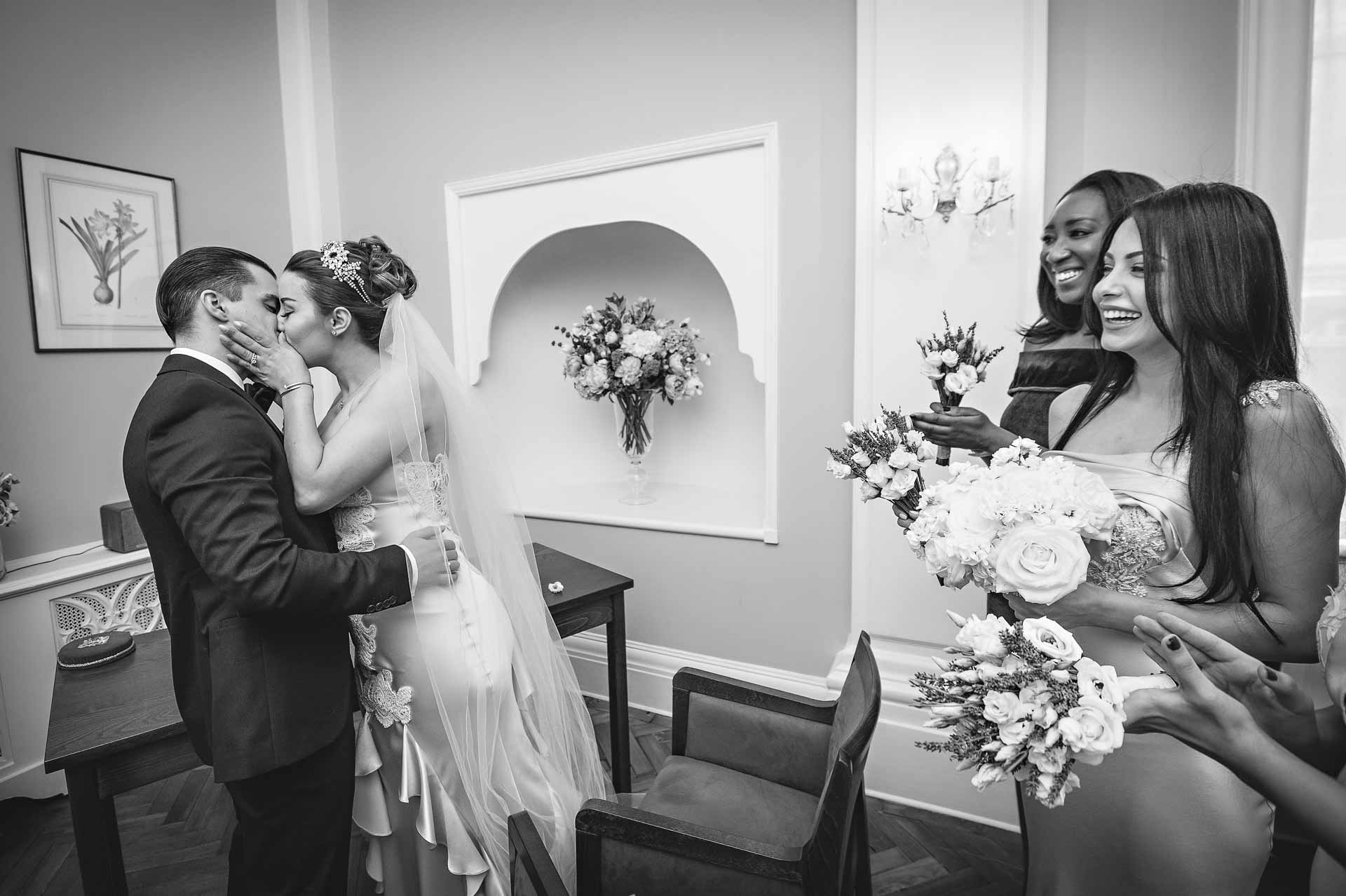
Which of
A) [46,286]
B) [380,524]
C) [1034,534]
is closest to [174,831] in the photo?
[380,524]

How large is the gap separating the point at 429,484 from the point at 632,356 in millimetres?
1988

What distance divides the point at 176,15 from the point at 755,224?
309 cm

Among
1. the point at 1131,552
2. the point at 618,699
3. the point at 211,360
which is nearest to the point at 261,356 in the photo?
the point at 211,360

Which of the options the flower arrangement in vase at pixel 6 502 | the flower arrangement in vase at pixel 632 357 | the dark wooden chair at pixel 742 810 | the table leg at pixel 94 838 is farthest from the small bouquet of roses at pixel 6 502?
the dark wooden chair at pixel 742 810

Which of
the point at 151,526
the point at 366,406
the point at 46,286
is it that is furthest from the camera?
the point at 46,286

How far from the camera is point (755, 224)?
304cm

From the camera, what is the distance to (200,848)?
2.50 m

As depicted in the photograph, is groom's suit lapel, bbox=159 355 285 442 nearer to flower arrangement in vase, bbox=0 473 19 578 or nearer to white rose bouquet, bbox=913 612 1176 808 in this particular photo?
white rose bouquet, bbox=913 612 1176 808

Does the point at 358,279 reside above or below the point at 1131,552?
above

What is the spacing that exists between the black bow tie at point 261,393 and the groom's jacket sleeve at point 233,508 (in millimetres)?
335

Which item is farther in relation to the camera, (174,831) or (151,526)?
(174,831)

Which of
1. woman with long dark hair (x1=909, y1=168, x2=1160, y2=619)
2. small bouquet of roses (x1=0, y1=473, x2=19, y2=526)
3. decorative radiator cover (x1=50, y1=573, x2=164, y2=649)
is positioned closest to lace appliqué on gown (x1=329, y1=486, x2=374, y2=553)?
woman with long dark hair (x1=909, y1=168, x2=1160, y2=619)

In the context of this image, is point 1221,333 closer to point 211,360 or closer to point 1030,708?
point 1030,708

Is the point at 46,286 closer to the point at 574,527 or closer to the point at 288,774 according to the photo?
the point at 574,527
